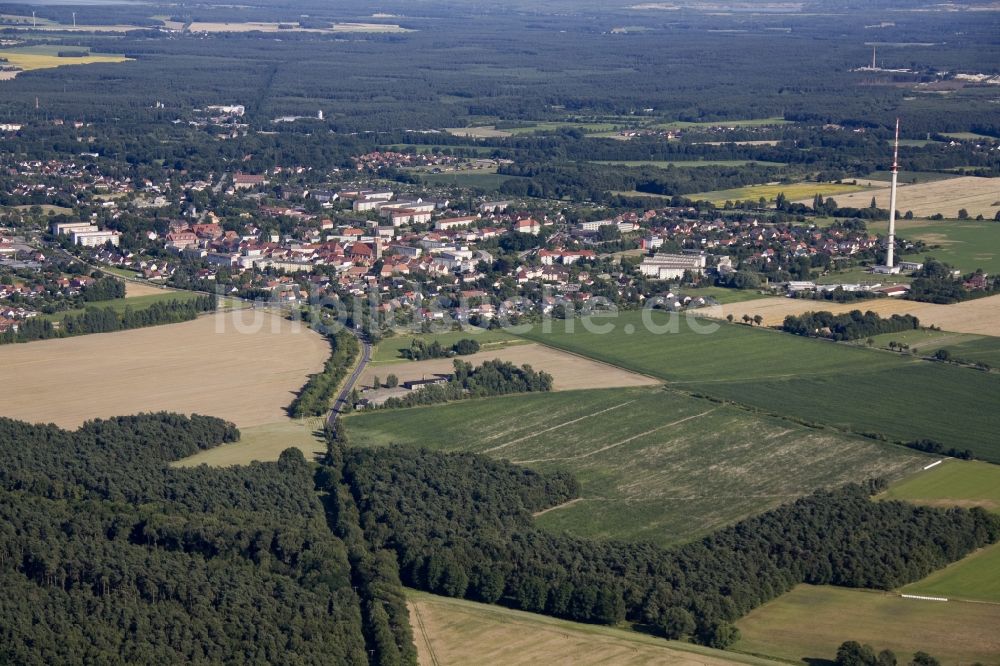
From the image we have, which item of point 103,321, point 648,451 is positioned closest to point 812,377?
point 648,451

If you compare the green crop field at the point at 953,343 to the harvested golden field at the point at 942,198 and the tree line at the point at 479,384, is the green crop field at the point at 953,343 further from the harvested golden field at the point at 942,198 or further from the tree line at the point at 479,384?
the harvested golden field at the point at 942,198

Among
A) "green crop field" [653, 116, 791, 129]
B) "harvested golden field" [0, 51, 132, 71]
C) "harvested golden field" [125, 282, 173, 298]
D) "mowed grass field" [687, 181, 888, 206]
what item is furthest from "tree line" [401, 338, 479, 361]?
"harvested golden field" [0, 51, 132, 71]

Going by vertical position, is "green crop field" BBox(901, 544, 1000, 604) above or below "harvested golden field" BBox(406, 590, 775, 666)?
above

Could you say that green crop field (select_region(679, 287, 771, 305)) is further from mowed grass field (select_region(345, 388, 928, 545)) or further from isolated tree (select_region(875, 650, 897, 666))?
isolated tree (select_region(875, 650, 897, 666))

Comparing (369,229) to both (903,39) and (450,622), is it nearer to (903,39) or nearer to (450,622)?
(450,622)

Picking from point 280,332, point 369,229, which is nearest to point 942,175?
point 369,229
